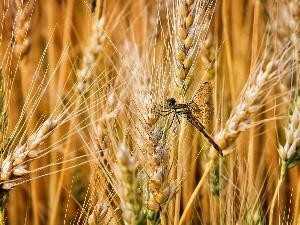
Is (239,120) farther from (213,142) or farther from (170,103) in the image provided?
(170,103)

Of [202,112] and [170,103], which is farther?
[202,112]

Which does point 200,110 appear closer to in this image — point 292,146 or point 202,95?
point 202,95

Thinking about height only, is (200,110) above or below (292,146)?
above

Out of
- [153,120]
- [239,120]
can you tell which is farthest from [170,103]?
[239,120]

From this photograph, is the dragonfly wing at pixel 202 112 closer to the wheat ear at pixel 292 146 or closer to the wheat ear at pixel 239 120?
the wheat ear at pixel 239 120

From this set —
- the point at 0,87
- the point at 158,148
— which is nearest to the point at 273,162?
the point at 158,148

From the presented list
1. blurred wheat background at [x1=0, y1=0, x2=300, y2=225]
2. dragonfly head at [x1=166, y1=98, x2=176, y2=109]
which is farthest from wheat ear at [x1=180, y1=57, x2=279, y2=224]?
dragonfly head at [x1=166, y1=98, x2=176, y2=109]
